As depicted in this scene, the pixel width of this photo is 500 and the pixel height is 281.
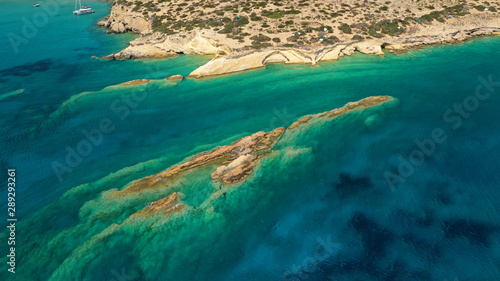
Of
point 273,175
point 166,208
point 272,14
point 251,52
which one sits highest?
point 272,14

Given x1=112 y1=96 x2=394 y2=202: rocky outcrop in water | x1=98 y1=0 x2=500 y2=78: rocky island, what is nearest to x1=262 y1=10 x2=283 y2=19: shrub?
x1=98 y1=0 x2=500 y2=78: rocky island

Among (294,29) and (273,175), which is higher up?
(294,29)

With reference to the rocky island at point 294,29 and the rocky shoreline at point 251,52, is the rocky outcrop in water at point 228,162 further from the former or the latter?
the rocky island at point 294,29

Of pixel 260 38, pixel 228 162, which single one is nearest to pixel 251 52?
pixel 260 38

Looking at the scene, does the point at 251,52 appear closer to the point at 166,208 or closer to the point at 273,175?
the point at 273,175

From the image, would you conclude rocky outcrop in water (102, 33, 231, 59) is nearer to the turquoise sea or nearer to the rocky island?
the rocky island

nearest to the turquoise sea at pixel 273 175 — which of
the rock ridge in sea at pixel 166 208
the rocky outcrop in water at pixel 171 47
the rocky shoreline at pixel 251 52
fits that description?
the rock ridge in sea at pixel 166 208

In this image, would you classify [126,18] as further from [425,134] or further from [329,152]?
[425,134]

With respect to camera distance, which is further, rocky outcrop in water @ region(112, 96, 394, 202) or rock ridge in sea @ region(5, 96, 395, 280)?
rocky outcrop in water @ region(112, 96, 394, 202)
